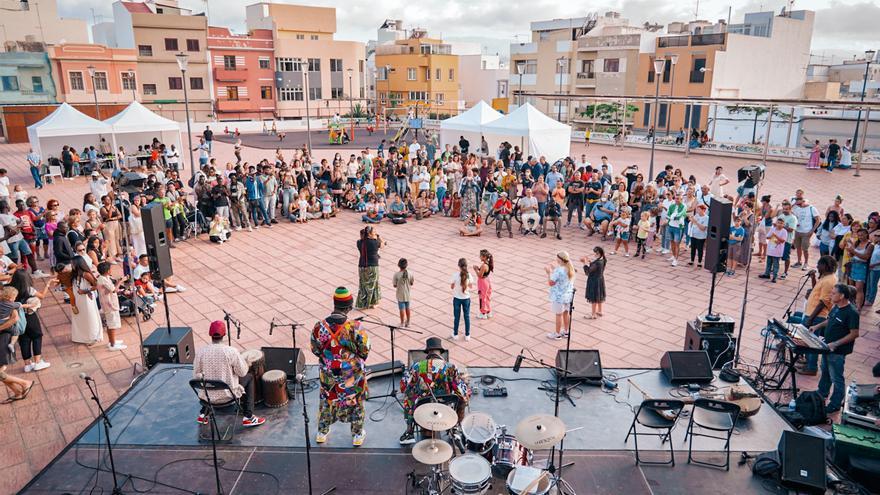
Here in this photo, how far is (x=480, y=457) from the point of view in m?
4.88

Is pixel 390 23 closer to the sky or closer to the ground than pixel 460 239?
closer to the sky

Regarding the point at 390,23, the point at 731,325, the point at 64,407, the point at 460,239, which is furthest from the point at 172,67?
Result: the point at 731,325

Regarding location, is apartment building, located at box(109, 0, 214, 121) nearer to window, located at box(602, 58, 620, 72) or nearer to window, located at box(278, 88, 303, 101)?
window, located at box(278, 88, 303, 101)

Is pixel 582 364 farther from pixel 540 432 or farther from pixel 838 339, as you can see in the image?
pixel 838 339

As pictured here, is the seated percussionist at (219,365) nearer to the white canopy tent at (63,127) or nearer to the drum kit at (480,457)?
the drum kit at (480,457)

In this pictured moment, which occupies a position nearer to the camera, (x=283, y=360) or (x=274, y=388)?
(x=274, y=388)

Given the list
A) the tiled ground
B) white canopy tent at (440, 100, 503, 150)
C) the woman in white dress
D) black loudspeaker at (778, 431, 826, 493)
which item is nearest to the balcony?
white canopy tent at (440, 100, 503, 150)

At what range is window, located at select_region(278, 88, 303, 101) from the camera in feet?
162

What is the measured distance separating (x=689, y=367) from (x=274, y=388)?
15.7 feet

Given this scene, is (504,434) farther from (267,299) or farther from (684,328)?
(267,299)

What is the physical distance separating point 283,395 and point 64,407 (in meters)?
2.59

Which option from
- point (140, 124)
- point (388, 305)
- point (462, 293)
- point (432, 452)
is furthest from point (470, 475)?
point (140, 124)

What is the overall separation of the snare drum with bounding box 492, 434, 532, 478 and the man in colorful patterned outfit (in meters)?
1.35

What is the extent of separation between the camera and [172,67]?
44094 millimetres
